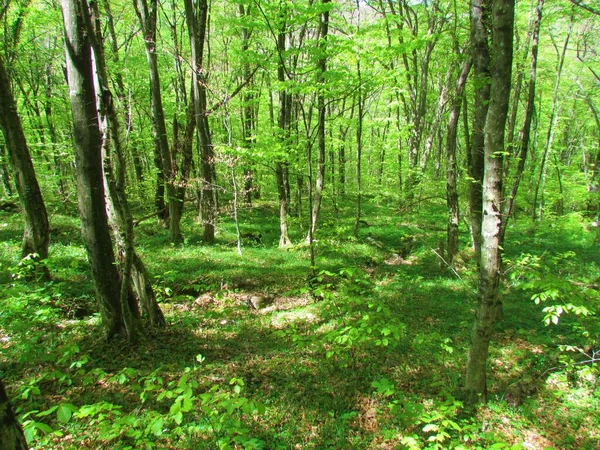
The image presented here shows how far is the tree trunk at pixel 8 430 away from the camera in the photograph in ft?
4.94

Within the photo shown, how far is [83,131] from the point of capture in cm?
470

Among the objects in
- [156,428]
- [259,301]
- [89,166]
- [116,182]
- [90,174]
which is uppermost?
[89,166]

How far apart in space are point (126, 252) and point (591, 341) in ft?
26.8

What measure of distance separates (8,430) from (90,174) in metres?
4.14

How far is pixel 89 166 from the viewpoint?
4809mm

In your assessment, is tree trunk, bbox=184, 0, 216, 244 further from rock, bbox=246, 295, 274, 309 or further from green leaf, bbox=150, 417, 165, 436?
green leaf, bbox=150, 417, 165, 436

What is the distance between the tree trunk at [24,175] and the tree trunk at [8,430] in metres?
6.79

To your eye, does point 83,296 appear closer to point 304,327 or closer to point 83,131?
point 83,131

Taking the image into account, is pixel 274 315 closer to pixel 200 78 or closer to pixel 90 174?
pixel 90 174

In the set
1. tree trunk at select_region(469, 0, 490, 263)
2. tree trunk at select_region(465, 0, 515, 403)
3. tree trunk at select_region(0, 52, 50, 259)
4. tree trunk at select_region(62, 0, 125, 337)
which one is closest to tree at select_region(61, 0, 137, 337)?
tree trunk at select_region(62, 0, 125, 337)

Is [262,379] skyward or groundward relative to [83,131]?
groundward

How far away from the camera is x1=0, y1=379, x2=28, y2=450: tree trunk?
1.51m

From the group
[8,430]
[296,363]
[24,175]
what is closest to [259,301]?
[296,363]

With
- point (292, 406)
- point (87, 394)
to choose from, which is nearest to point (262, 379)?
point (292, 406)
